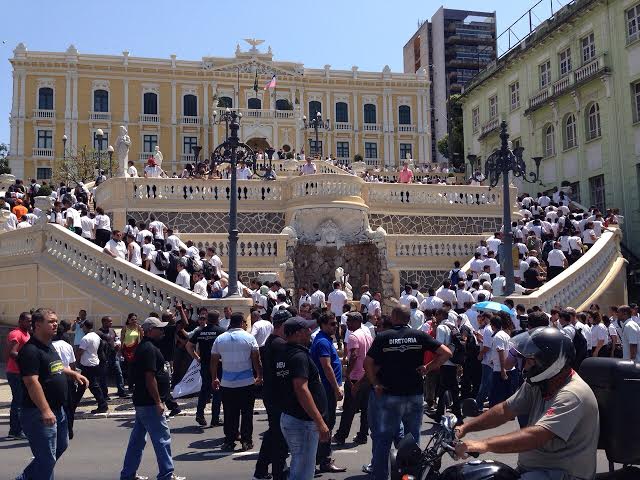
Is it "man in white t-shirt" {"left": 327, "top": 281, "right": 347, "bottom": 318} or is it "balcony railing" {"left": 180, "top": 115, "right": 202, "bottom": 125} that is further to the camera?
"balcony railing" {"left": 180, "top": 115, "right": 202, "bottom": 125}

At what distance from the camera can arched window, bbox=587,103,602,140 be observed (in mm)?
30984

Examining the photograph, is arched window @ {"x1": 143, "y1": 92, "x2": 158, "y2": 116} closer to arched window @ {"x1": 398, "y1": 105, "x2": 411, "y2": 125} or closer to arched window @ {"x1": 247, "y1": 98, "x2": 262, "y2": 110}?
arched window @ {"x1": 247, "y1": 98, "x2": 262, "y2": 110}

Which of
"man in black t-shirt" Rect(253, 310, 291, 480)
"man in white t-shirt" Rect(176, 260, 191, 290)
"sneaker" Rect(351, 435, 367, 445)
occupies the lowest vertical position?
"sneaker" Rect(351, 435, 367, 445)

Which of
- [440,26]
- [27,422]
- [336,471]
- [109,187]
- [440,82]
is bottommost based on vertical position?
[336,471]

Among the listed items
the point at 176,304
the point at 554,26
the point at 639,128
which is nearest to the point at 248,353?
the point at 176,304

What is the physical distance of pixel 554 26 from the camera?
3328 centimetres

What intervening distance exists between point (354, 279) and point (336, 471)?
54.5 feet

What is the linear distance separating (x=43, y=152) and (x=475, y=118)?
35.4 m

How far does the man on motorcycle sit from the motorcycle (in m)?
0.08

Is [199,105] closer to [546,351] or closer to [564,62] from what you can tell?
[564,62]

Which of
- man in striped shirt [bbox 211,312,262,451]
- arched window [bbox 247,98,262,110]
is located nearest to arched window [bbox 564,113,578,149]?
man in striped shirt [bbox 211,312,262,451]

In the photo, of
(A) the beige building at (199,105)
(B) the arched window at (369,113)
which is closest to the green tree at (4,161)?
(A) the beige building at (199,105)

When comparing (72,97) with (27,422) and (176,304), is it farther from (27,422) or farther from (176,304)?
(27,422)

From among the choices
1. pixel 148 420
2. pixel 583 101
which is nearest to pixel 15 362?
pixel 148 420
